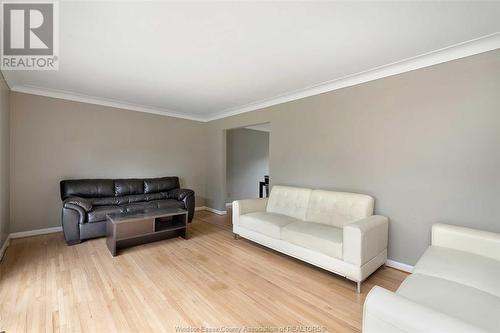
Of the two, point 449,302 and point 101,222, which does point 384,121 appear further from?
point 101,222

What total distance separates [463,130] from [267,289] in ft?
8.26

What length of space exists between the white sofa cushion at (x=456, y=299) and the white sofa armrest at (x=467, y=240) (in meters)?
0.72

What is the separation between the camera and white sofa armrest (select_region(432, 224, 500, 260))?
6.07 ft

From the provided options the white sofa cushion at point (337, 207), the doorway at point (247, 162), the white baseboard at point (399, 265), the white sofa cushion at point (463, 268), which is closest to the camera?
the white sofa cushion at point (463, 268)

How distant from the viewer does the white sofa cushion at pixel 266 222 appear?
293 centimetres

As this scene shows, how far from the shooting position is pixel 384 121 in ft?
9.00

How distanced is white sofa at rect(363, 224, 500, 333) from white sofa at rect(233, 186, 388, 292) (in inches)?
19.6

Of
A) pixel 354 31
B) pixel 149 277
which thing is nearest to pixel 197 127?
pixel 149 277

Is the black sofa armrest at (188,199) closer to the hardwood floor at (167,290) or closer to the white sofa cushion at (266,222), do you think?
the hardwood floor at (167,290)

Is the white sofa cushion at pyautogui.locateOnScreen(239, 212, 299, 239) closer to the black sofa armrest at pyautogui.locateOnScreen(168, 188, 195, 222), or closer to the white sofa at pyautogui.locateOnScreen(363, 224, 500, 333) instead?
the black sofa armrest at pyautogui.locateOnScreen(168, 188, 195, 222)

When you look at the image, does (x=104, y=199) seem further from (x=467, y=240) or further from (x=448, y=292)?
(x=467, y=240)

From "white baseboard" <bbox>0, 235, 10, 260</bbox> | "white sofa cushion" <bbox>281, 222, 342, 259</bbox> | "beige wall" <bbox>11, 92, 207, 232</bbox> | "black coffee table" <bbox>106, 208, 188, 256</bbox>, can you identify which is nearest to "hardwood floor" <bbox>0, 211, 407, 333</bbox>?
"white baseboard" <bbox>0, 235, 10, 260</bbox>

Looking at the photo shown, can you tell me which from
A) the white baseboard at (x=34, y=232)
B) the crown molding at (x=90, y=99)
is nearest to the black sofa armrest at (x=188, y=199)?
the crown molding at (x=90, y=99)

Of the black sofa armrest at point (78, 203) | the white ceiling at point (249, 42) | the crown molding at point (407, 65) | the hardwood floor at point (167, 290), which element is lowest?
the hardwood floor at point (167, 290)
